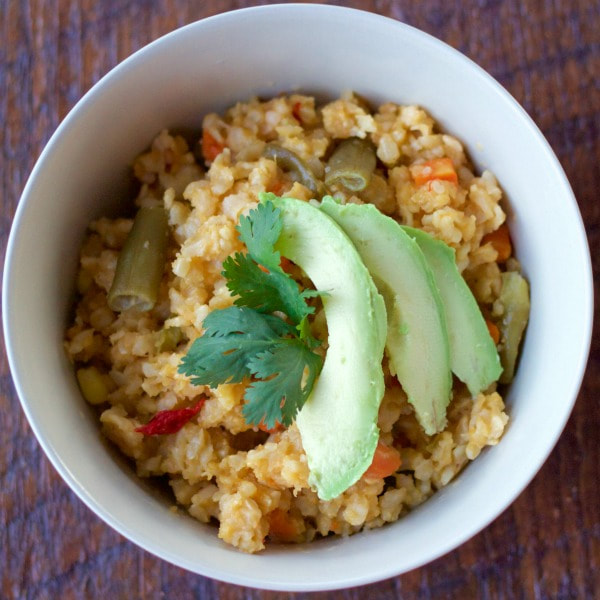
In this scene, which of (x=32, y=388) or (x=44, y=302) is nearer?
(x=32, y=388)

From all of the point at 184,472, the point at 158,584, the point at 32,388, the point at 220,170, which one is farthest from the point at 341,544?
the point at 220,170

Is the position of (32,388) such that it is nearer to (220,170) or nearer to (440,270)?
A: (220,170)

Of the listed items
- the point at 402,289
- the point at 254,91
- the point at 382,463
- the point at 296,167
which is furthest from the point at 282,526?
the point at 254,91

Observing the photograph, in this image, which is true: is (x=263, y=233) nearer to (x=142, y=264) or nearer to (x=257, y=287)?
(x=257, y=287)

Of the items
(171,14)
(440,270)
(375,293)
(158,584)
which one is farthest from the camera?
(171,14)

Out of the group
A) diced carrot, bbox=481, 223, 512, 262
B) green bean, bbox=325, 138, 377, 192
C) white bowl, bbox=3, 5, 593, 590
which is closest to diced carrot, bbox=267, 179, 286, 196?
green bean, bbox=325, 138, 377, 192

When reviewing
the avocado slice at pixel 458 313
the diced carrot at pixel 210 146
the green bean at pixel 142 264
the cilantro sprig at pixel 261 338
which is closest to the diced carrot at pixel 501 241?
the avocado slice at pixel 458 313

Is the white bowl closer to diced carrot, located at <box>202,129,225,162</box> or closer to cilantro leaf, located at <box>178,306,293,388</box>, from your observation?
diced carrot, located at <box>202,129,225,162</box>
